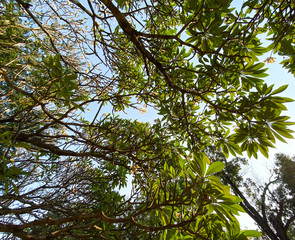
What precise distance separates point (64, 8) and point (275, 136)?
11.5 feet

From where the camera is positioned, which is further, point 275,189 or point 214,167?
point 275,189

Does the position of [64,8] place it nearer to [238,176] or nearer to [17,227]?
[17,227]

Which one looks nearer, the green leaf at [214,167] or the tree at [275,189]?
the green leaf at [214,167]

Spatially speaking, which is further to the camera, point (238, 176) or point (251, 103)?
point (238, 176)

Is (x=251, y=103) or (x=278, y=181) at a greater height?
(x=278, y=181)

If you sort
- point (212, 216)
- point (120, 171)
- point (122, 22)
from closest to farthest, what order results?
1. point (212, 216)
2. point (122, 22)
3. point (120, 171)

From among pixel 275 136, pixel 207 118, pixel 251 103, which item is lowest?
pixel 275 136

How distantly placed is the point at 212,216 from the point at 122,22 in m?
1.79

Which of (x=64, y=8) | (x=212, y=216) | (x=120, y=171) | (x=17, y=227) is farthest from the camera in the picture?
(x=64, y=8)

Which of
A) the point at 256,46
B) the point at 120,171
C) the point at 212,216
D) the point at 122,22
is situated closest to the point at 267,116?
the point at 256,46

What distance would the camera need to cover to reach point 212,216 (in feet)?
4.34

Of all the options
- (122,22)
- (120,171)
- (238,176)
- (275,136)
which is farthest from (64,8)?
(238,176)

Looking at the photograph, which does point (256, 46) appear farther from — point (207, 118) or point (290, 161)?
point (290, 161)

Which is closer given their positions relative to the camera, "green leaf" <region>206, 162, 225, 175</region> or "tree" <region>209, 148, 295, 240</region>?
"green leaf" <region>206, 162, 225, 175</region>
